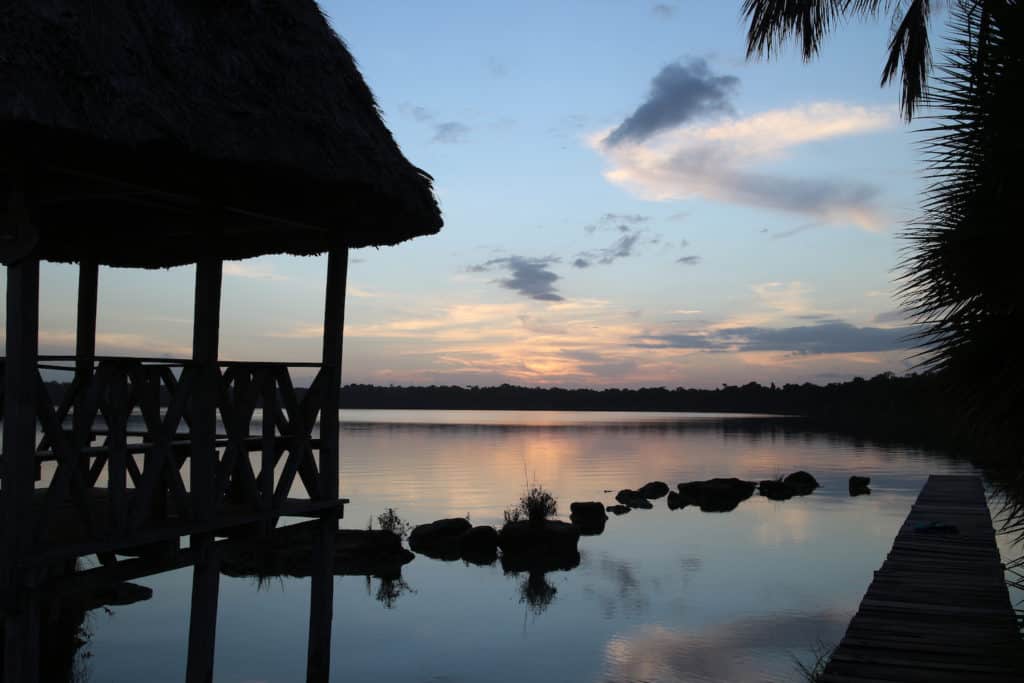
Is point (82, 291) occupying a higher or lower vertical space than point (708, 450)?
higher

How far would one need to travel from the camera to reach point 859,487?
41.4 metres

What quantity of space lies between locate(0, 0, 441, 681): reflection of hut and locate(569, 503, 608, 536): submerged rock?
2065cm

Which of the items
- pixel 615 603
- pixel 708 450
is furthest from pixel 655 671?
pixel 708 450

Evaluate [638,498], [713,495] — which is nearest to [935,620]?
[638,498]

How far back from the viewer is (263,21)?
8648 mm

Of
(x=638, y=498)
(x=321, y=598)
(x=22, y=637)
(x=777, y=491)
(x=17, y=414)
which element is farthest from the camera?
(x=777, y=491)

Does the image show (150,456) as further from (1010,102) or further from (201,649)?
(1010,102)

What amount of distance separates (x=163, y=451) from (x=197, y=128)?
2713 millimetres

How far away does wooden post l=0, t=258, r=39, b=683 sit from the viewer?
6.09m

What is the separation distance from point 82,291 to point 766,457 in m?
61.5

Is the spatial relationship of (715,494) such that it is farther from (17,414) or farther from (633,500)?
(17,414)

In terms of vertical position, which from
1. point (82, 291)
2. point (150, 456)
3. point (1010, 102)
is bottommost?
point (150, 456)

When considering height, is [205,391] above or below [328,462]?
above

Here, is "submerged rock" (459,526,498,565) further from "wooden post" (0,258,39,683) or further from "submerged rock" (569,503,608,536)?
"wooden post" (0,258,39,683)
